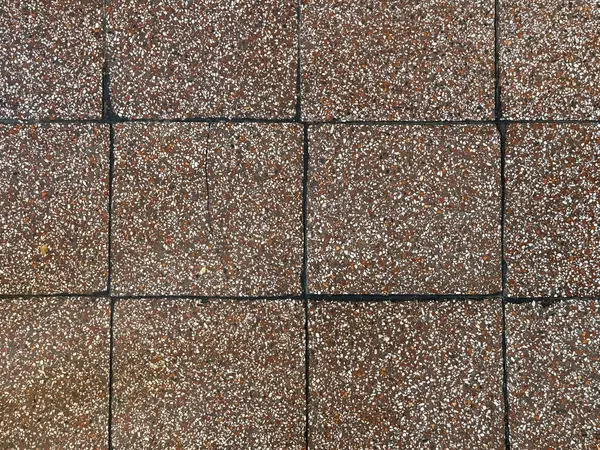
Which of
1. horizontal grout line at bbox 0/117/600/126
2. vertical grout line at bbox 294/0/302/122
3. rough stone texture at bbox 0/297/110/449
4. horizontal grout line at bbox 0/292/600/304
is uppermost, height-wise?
vertical grout line at bbox 294/0/302/122

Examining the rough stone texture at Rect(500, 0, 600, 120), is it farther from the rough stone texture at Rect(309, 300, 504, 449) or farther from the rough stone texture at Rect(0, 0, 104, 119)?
the rough stone texture at Rect(0, 0, 104, 119)

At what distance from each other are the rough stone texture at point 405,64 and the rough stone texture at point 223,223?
285mm

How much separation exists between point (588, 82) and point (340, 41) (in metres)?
1.14

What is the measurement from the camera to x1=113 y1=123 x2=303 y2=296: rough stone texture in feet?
6.66

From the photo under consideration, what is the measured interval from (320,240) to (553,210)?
3.49ft

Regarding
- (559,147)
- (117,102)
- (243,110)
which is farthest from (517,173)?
(117,102)

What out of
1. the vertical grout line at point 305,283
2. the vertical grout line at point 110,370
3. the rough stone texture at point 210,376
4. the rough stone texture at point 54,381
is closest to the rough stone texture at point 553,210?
the vertical grout line at point 305,283

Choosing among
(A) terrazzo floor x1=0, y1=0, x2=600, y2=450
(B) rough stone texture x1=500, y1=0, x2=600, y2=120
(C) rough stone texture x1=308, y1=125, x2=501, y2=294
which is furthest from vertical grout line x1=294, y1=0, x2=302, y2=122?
(B) rough stone texture x1=500, y1=0, x2=600, y2=120

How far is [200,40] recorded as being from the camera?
2049 millimetres

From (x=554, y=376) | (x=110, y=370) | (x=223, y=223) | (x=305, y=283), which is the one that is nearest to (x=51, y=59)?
(x=223, y=223)

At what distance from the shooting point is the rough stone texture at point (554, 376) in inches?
78.6

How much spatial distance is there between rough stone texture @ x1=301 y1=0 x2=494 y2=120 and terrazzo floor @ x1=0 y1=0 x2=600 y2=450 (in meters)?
0.01

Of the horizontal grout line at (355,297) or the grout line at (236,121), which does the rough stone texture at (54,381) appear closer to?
the horizontal grout line at (355,297)

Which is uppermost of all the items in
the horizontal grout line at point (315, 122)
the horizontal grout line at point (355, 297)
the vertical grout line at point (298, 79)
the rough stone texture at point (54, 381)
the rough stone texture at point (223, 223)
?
the vertical grout line at point (298, 79)
